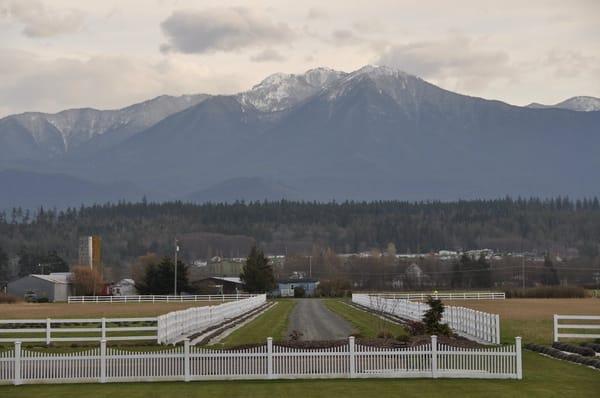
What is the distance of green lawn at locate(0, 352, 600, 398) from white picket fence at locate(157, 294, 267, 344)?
1460 centimetres

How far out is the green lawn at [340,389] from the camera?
26.2m

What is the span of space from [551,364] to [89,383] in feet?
45.9

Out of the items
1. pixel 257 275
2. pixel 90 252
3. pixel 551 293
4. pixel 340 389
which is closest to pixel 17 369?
pixel 340 389

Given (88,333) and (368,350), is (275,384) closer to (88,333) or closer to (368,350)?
(368,350)

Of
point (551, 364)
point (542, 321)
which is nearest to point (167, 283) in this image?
point (542, 321)

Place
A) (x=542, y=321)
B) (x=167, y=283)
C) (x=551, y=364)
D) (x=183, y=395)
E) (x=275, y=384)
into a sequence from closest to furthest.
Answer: (x=183, y=395) → (x=275, y=384) → (x=551, y=364) → (x=542, y=321) → (x=167, y=283)

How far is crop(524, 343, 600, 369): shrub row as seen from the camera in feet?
109

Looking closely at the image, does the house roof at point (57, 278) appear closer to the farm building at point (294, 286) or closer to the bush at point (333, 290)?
the farm building at point (294, 286)

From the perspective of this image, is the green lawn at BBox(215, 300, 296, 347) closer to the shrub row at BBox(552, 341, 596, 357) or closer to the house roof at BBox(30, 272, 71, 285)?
the shrub row at BBox(552, 341, 596, 357)

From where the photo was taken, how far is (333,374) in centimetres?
2941

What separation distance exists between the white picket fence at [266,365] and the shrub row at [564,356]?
448 cm

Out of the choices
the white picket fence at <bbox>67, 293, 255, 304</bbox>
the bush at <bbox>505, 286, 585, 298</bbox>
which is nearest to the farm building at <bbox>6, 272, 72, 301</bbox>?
the white picket fence at <bbox>67, 293, 255, 304</bbox>

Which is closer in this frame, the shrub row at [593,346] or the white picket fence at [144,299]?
the shrub row at [593,346]

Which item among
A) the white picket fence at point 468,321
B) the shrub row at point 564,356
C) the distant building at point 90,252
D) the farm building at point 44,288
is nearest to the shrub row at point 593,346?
the shrub row at point 564,356
